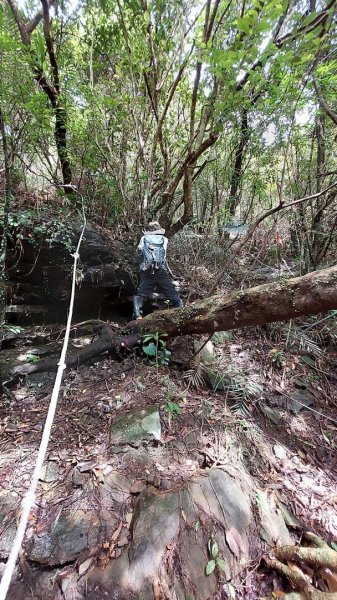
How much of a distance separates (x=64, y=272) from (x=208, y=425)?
341 centimetres

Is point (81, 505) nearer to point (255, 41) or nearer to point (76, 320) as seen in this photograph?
point (76, 320)

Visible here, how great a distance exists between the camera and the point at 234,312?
288cm

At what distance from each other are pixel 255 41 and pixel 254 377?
399 cm

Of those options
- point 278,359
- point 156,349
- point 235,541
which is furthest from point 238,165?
point 235,541

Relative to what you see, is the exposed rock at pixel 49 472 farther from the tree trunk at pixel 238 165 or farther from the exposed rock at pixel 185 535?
the tree trunk at pixel 238 165

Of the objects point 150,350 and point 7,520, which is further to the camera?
point 150,350

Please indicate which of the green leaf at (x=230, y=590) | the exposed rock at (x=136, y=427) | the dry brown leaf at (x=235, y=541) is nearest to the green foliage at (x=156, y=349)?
the exposed rock at (x=136, y=427)

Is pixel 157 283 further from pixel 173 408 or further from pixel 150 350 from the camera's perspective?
pixel 173 408

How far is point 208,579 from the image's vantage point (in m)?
1.96

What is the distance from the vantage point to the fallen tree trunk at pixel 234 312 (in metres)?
2.28

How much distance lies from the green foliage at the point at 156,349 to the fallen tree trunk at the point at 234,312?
0.38 ft

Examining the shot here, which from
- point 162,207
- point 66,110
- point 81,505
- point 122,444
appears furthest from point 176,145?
point 81,505

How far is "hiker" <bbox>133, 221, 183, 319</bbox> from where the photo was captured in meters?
4.41

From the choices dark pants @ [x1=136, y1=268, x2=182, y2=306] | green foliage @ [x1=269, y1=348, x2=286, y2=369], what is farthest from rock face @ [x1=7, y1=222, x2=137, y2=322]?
green foliage @ [x1=269, y1=348, x2=286, y2=369]
